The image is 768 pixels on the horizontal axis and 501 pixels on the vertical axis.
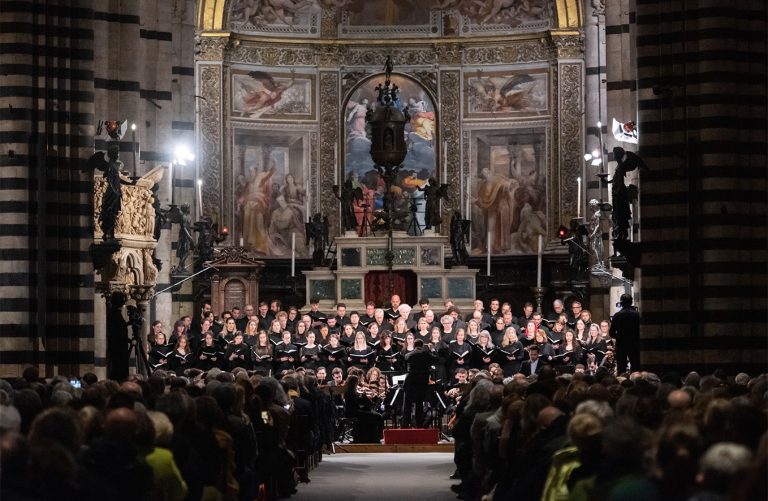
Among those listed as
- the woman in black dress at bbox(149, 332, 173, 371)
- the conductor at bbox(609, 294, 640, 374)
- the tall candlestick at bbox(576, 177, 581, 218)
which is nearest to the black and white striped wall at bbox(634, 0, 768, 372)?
the conductor at bbox(609, 294, 640, 374)

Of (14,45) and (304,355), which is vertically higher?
(14,45)

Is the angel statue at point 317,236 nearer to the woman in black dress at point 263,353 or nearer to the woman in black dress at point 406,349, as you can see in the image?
the woman in black dress at point 263,353

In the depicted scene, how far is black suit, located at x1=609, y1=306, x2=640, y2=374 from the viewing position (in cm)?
2202

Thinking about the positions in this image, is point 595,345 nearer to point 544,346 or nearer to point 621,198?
point 544,346

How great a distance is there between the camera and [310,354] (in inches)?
1071

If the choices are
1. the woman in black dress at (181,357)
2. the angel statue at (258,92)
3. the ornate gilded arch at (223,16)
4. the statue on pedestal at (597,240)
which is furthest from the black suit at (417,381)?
the angel statue at (258,92)

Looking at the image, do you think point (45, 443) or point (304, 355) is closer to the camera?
point (45, 443)

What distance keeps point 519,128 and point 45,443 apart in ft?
105

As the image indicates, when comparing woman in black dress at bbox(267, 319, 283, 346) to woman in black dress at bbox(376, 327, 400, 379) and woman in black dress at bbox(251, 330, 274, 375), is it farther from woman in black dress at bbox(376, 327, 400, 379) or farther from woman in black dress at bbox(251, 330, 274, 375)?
woman in black dress at bbox(376, 327, 400, 379)

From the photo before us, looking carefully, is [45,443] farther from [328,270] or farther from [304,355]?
[328,270]

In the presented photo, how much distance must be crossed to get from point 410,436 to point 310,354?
3225 mm

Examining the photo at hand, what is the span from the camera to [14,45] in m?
21.8

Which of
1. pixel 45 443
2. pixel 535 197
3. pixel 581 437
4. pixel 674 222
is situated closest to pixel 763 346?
pixel 674 222

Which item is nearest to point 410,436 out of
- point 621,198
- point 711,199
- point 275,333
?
point 275,333
